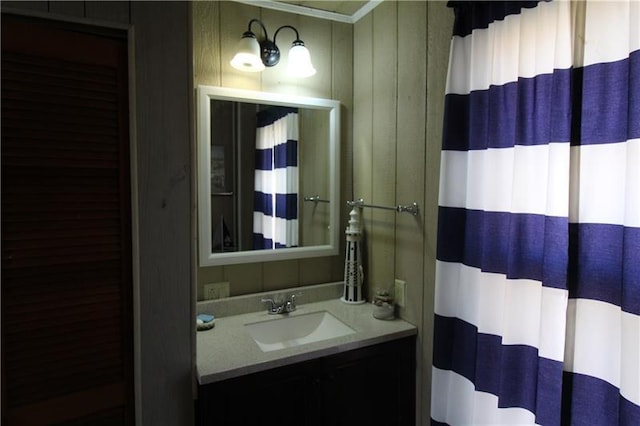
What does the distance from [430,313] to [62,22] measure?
5.49 ft

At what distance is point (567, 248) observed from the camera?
1.02 meters

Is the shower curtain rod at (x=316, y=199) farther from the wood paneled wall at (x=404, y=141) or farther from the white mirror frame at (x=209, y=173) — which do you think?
the wood paneled wall at (x=404, y=141)

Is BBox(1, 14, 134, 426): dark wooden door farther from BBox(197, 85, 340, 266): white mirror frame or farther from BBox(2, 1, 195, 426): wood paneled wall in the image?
BBox(197, 85, 340, 266): white mirror frame

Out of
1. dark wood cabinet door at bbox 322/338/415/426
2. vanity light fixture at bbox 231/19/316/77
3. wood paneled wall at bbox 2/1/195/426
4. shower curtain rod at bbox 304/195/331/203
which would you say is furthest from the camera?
shower curtain rod at bbox 304/195/331/203

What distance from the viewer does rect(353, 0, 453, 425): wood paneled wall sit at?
1576mm

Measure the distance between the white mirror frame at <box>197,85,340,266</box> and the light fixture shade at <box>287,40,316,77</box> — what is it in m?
0.14

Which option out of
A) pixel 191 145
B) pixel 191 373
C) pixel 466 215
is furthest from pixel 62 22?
pixel 466 215

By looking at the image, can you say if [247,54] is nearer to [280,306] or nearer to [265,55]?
[265,55]

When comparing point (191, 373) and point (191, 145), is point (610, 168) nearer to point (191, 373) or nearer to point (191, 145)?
point (191, 145)

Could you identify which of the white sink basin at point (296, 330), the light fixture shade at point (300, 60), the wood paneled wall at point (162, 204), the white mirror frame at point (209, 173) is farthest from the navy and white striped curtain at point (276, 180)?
the wood paneled wall at point (162, 204)

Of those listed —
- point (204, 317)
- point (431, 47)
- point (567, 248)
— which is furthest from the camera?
point (204, 317)

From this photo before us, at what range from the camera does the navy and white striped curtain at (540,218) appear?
36.8 inches

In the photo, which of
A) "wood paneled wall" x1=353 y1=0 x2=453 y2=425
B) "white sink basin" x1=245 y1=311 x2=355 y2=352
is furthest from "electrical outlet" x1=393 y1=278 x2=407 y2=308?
"white sink basin" x1=245 y1=311 x2=355 y2=352

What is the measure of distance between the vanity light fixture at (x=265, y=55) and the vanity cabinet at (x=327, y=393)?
4.56 ft
